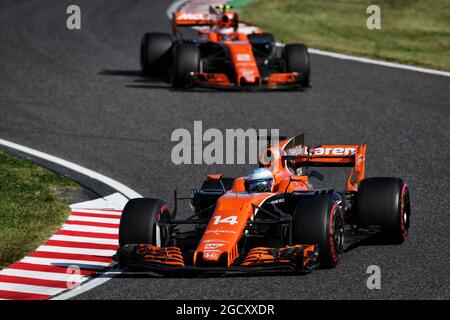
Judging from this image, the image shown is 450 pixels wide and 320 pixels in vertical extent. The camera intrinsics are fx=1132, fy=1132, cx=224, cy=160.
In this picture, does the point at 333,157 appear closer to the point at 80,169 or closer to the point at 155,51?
the point at 80,169

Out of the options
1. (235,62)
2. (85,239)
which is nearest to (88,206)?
(85,239)

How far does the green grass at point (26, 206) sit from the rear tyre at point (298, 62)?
6.90 meters

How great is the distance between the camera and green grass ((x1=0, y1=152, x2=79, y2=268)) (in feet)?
43.0

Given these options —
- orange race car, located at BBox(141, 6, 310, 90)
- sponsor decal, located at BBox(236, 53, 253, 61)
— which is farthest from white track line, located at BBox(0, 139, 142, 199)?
sponsor decal, located at BBox(236, 53, 253, 61)

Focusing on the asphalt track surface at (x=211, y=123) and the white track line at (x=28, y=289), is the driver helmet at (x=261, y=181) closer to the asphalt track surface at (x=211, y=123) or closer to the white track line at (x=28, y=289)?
the asphalt track surface at (x=211, y=123)

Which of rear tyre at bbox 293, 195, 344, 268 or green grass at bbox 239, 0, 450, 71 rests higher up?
green grass at bbox 239, 0, 450, 71

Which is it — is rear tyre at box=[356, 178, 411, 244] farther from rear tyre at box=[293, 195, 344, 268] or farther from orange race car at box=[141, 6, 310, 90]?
orange race car at box=[141, 6, 310, 90]

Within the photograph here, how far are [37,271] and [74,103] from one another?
10371 mm

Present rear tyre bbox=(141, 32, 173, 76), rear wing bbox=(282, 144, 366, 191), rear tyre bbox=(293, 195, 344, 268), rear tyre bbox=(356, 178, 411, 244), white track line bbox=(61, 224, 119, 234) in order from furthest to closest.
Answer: rear tyre bbox=(141, 32, 173, 76) < white track line bbox=(61, 224, 119, 234) < rear wing bbox=(282, 144, 366, 191) < rear tyre bbox=(356, 178, 411, 244) < rear tyre bbox=(293, 195, 344, 268)

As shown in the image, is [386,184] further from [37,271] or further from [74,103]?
[74,103]

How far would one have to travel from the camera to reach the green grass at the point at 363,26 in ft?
90.8

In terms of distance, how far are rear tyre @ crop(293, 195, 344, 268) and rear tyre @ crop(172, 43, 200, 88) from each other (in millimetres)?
11108

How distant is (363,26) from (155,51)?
8271 mm
